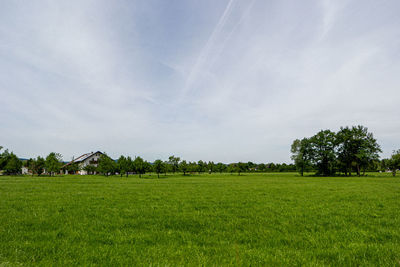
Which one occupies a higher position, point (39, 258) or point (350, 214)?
point (39, 258)

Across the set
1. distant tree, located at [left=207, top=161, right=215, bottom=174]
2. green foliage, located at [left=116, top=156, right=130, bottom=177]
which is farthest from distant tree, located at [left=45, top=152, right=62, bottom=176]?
distant tree, located at [left=207, top=161, right=215, bottom=174]

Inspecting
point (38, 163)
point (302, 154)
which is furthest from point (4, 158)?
point (302, 154)

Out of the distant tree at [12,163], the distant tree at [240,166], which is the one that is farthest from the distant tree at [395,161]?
the distant tree at [12,163]

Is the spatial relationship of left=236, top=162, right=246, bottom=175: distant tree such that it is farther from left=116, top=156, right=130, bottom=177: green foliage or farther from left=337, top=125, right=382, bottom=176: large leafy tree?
left=116, top=156, right=130, bottom=177: green foliage

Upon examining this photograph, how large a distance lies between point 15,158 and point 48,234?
94.4 m

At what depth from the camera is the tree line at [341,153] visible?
74.9 metres

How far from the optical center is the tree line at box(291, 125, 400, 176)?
74.9 metres

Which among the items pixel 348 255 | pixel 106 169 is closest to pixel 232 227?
pixel 348 255

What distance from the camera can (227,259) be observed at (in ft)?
16.4

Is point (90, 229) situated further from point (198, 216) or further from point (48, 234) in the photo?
point (198, 216)

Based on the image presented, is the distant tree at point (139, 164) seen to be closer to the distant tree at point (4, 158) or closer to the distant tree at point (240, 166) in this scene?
the distant tree at point (4, 158)

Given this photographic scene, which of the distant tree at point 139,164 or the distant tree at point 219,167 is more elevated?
the distant tree at point 139,164

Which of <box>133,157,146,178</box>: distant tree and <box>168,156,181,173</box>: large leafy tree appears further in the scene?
<box>168,156,181,173</box>: large leafy tree

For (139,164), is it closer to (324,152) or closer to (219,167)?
(324,152)
